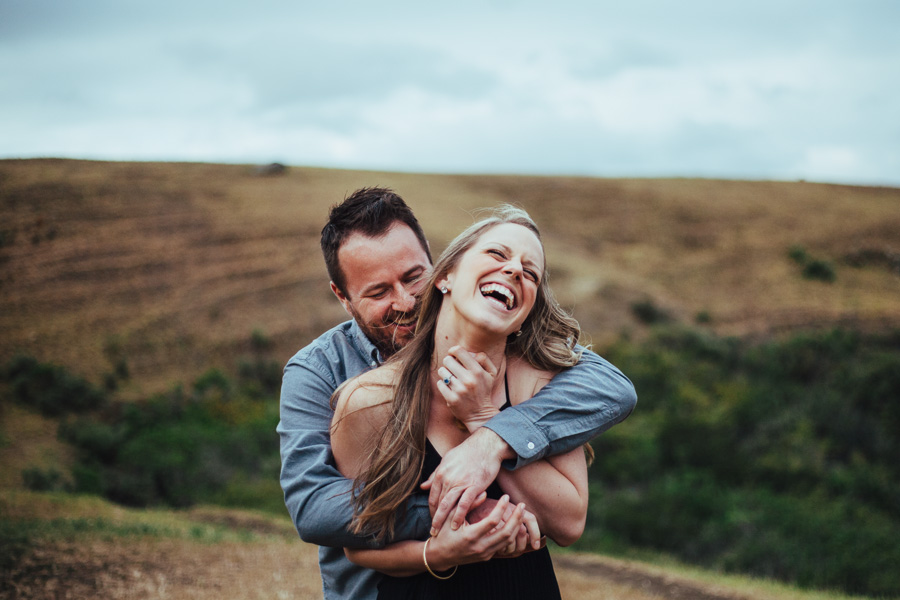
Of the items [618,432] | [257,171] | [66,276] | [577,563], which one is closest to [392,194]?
[577,563]

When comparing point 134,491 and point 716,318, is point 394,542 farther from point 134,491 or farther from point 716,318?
point 716,318

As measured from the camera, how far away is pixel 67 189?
34438 millimetres

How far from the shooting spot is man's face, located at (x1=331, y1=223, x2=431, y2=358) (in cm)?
354

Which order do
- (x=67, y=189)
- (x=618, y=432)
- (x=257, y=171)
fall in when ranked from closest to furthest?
(x=618, y=432) → (x=67, y=189) → (x=257, y=171)

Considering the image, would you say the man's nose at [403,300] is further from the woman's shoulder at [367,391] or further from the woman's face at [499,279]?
the woman's shoulder at [367,391]

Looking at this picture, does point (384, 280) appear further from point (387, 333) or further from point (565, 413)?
point (565, 413)

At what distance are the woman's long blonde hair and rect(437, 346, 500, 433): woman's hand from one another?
0.12 metres

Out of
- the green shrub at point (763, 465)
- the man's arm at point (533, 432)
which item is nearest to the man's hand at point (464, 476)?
the man's arm at point (533, 432)

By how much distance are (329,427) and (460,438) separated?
1.84 ft

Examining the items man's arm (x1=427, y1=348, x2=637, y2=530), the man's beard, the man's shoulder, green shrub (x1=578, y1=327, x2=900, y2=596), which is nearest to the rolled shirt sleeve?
man's arm (x1=427, y1=348, x2=637, y2=530)

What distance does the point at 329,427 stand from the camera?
308cm

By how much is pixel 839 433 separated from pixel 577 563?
1303 cm

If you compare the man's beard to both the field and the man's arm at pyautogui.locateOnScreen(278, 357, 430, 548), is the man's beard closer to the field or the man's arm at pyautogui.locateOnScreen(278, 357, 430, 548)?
the man's arm at pyautogui.locateOnScreen(278, 357, 430, 548)

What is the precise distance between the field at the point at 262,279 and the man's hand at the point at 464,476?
5364 millimetres
